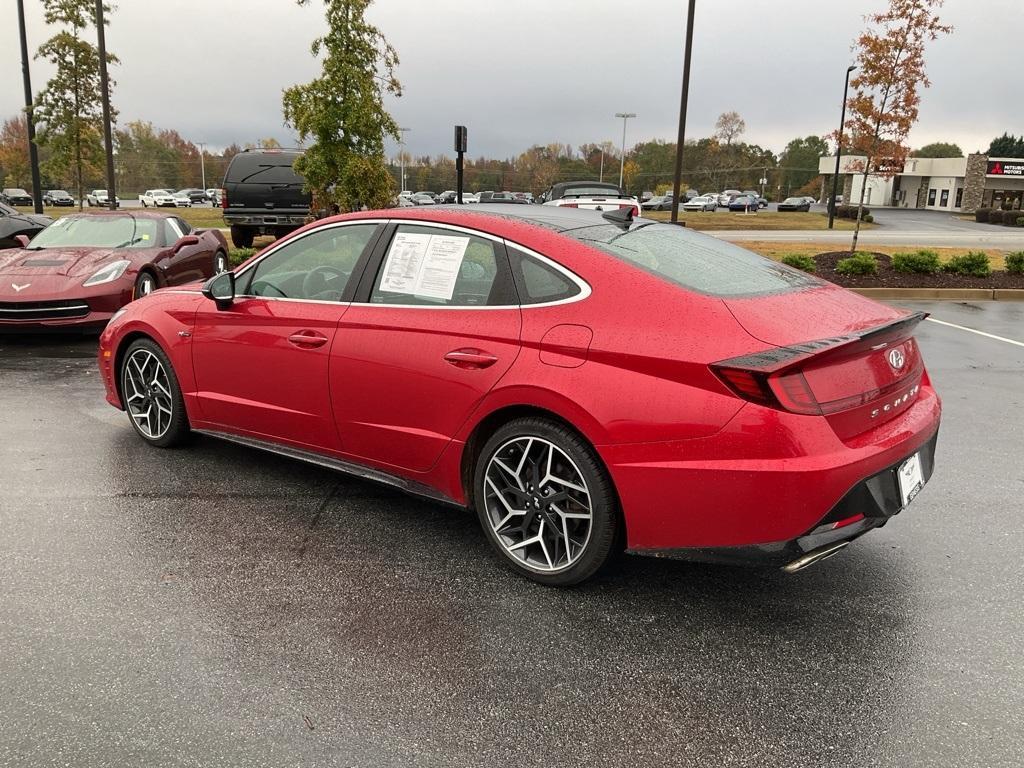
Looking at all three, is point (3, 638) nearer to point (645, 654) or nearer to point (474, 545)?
point (474, 545)

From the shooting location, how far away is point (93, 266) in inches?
347

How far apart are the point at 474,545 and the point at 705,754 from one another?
5.60 ft

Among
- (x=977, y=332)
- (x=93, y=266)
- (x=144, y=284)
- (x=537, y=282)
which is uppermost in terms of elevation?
(x=537, y=282)

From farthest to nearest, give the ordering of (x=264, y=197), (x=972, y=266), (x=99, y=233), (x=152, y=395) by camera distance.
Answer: (x=264, y=197), (x=972, y=266), (x=99, y=233), (x=152, y=395)

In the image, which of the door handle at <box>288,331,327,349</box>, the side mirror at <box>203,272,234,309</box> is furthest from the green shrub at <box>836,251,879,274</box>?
the door handle at <box>288,331,327,349</box>

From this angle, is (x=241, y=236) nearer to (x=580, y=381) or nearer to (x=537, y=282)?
(x=537, y=282)

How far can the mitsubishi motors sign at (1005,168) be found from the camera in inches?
2601

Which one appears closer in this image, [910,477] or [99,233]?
[910,477]

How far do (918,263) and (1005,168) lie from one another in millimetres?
62519

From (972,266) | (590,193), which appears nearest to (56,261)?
(590,193)

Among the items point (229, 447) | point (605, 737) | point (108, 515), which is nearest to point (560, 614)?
point (605, 737)

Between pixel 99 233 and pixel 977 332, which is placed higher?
pixel 99 233

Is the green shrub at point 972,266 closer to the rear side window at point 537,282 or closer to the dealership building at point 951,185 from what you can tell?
the rear side window at point 537,282

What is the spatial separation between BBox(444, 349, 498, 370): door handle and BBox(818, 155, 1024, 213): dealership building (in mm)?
66292
